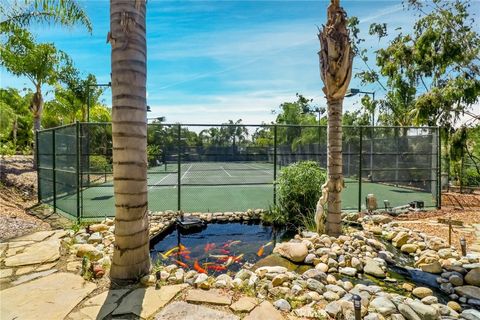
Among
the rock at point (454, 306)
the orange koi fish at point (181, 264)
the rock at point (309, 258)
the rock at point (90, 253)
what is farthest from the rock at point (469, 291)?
the rock at point (90, 253)

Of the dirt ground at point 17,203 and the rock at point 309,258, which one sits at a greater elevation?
the dirt ground at point 17,203

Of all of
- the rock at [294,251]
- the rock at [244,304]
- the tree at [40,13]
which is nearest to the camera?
the rock at [244,304]

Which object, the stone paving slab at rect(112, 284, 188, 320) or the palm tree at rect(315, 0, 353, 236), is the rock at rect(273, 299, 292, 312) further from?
the palm tree at rect(315, 0, 353, 236)

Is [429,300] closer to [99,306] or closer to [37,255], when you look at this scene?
[99,306]

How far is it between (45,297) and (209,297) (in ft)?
4.62

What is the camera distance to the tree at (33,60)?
1030 cm

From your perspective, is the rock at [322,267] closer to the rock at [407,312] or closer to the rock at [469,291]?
the rock at [407,312]

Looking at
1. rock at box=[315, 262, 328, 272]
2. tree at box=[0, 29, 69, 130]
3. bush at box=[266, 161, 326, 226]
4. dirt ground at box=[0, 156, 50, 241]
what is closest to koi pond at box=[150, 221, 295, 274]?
bush at box=[266, 161, 326, 226]

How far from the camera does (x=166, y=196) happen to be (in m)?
9.17

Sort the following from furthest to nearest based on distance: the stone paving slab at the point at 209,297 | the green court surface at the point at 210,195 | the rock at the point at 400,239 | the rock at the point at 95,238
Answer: the green court surface at the point at 210,195 → the rock at the point at 400,239 → the rock at the point at 95,238 → the stone paving slab at the point at 209,297

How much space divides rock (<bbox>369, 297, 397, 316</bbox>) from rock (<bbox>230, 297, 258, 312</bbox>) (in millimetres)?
1027

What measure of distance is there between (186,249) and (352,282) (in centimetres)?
252

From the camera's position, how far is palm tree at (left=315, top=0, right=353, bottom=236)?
13.8ft

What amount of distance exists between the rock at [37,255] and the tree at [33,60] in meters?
8.71
